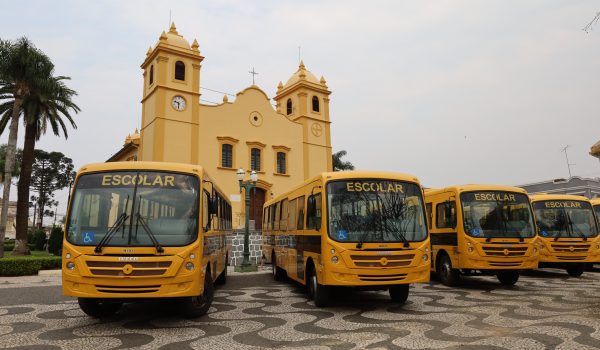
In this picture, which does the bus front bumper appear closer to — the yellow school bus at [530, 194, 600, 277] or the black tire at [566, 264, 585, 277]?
the yellow school bus at [530, 194, 600, 277]

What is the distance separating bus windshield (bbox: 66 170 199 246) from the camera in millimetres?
6621

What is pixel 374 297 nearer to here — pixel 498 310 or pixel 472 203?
pixel 498 310

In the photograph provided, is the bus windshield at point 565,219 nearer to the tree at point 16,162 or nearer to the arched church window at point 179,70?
the arched church window at point 179,70

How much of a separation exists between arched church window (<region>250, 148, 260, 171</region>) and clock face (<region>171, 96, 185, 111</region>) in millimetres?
5724

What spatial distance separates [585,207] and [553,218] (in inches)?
44.4

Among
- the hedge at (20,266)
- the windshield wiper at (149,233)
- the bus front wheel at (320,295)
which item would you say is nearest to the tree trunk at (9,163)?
the hedge at (20,266)

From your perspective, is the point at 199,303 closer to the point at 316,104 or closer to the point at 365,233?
the point at 365,233

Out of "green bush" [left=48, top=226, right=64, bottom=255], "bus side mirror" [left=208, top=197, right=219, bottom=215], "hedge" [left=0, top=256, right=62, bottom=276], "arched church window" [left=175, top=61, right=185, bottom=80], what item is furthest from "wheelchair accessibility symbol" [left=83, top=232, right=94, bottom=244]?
"arched church window" [left=175, top=61, right=185, bottom=80]

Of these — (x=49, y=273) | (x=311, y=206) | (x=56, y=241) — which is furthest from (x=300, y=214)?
(x=56, y=241)

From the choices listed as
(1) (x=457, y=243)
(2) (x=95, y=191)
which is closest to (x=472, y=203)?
(1) (x=457, y=243)

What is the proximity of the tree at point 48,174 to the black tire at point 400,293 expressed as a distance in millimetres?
57675

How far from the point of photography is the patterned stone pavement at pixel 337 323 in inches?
229

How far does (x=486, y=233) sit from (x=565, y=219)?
4539mm

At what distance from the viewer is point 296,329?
6.61 m
